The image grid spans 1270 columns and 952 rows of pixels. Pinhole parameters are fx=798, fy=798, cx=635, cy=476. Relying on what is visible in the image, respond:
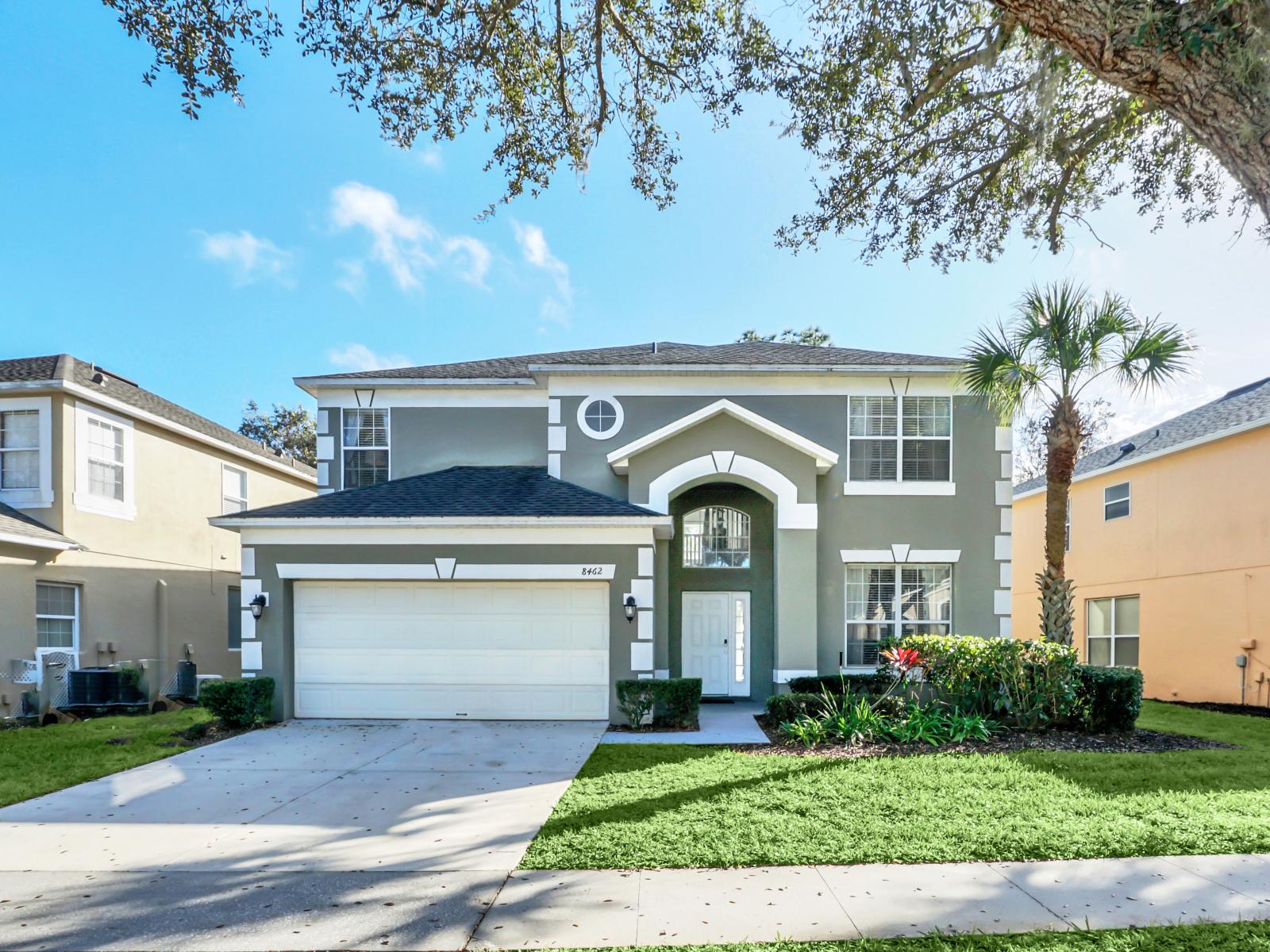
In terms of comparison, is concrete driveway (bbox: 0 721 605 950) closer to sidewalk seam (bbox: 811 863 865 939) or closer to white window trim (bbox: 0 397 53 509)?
sidewalk seam (bbox: 811 863 865 939)

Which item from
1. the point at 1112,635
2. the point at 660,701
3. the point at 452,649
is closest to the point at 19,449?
the point at 452,649

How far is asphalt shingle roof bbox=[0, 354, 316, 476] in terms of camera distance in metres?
14.3

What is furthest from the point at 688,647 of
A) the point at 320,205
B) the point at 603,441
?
the point at 320,205

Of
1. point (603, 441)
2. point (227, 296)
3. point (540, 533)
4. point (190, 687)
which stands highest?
point (227, 296)

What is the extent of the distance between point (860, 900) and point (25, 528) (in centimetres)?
1412

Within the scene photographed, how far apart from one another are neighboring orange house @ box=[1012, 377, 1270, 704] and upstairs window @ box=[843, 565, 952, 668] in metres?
5.62

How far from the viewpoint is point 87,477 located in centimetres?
1467

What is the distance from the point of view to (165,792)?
8.02 m

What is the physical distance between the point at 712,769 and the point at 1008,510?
8526 mm

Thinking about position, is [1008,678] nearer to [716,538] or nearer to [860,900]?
[716,538]

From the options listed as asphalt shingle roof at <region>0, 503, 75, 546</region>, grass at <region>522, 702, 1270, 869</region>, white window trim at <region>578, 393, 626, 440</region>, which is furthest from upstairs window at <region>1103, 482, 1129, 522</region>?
asphalt shingle roof at <region>0, 503, 75, 546</region>

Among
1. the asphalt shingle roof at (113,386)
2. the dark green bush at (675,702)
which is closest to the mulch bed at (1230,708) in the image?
the dark green bush at (675,702)

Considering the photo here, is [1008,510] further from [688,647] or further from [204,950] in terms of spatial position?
[204,950]

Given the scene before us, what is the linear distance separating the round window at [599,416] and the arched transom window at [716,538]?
7.44ft
